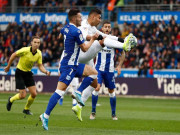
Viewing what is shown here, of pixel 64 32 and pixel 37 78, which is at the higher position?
pixel 64 32

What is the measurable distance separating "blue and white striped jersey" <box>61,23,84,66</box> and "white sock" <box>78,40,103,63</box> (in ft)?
2.20

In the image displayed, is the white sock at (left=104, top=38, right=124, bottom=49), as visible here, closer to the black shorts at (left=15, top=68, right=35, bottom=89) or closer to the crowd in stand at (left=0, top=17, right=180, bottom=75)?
the black shorts at (left=15, top=68, right=35, bottom=89)

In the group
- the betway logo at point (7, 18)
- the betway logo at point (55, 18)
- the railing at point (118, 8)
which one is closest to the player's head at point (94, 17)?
the railing at point (118, 8)

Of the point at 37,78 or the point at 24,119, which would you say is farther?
the point at 37,78

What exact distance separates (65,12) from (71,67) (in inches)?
969

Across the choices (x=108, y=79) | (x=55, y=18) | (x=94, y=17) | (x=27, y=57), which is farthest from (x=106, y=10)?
(x=94, y=17)

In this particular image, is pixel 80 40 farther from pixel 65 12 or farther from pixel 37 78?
pixel 65 12

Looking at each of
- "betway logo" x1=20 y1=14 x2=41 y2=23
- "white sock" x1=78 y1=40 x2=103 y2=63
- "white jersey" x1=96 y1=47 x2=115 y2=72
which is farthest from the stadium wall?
"white sock" x1=78 y1=40 x2=103 y2=63

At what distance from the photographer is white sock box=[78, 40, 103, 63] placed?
12.1 meters

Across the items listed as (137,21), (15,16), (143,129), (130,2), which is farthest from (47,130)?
(15,16)

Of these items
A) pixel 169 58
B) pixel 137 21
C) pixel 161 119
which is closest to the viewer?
pixel 161 119

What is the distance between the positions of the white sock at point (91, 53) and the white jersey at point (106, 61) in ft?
8.89

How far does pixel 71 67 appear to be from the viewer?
452 inches

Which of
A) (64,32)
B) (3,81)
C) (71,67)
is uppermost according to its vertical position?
(64,32)
